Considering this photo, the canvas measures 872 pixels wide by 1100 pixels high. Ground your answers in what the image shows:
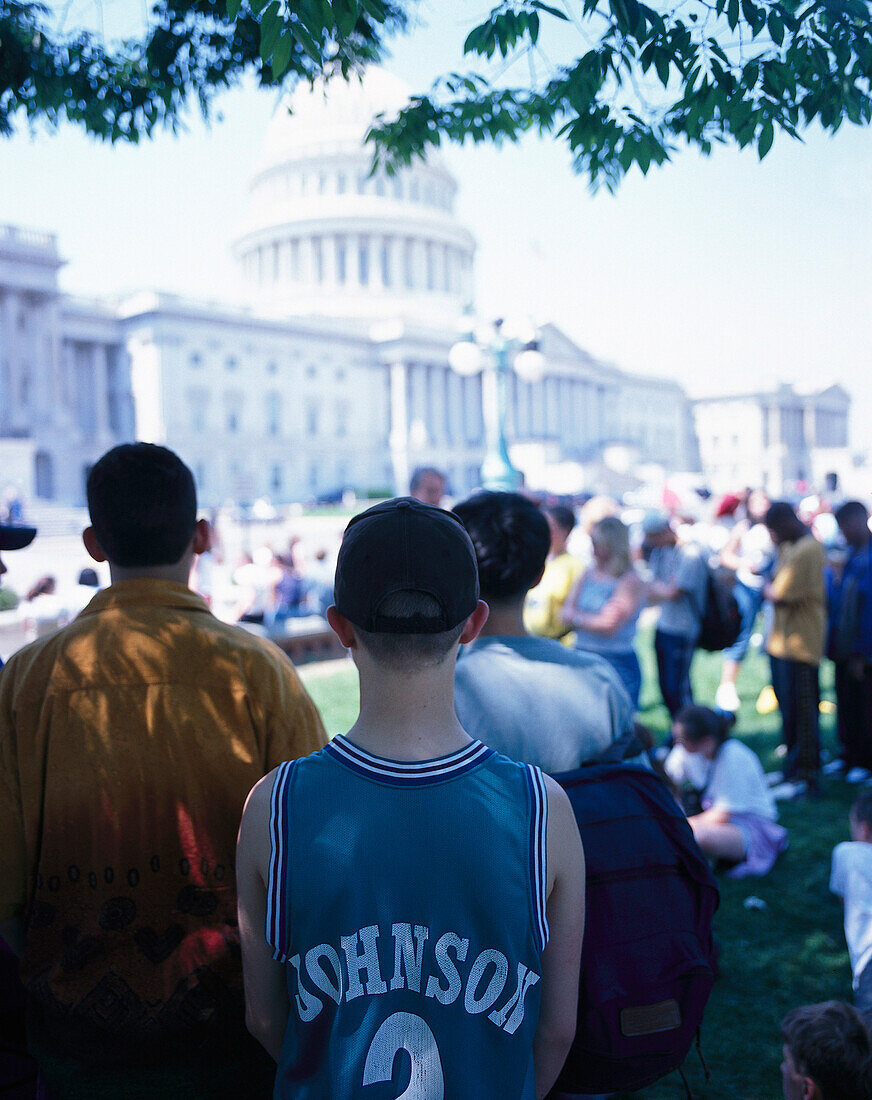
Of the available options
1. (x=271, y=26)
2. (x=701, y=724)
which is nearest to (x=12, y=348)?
(x=701, y=724)

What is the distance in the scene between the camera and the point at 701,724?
5.02 m

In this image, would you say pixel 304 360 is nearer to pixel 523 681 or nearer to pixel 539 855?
pixel 523 681

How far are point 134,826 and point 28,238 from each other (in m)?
53.0

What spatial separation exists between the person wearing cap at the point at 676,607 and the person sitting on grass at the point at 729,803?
1082mm

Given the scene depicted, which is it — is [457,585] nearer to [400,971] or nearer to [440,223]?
[400,971]

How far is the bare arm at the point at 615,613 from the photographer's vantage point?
17.0 ft

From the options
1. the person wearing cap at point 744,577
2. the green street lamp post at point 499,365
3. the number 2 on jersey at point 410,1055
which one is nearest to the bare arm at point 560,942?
the number 2 on jersey at point 410,1055

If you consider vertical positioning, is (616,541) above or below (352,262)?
below

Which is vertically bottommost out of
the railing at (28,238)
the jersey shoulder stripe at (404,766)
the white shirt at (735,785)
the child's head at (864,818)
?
the white shirt at (735,785)

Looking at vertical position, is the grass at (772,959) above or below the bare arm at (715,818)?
below

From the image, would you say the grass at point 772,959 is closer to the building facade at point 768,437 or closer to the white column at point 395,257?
the white column at point 395,257

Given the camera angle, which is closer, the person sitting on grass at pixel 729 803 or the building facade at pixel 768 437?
the person sitting on grass at pixel 729 803

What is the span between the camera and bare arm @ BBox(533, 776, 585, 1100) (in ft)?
5.12

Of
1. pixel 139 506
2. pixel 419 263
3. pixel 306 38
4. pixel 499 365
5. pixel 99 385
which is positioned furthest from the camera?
pixel 419 263
